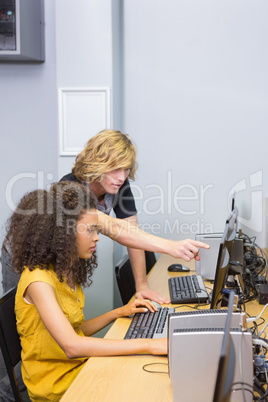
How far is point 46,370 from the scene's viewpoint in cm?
153

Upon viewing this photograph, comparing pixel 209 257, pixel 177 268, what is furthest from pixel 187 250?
pixel 177 268

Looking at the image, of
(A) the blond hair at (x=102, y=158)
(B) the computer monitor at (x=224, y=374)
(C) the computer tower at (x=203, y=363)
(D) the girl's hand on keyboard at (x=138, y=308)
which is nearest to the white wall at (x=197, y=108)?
(A) the blond hair at (x=102, y=158)

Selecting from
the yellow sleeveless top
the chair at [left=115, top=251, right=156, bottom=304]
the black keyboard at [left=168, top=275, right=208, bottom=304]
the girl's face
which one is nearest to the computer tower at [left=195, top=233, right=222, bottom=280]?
the black keyboard at [left=168, top=275, right=208, bottom=304]

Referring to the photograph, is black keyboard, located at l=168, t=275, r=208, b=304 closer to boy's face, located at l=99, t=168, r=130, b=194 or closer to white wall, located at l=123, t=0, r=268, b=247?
boy's face, located at l=99, t=168, r=130, b=194

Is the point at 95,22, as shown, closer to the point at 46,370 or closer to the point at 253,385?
the point at 46,370

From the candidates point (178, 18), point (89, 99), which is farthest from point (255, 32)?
point (89, 99)

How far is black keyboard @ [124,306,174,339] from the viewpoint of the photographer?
159cm

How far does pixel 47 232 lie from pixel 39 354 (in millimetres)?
381

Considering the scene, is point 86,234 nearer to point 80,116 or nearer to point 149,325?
point 149,325

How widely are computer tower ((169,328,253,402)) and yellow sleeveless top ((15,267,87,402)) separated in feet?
1.74

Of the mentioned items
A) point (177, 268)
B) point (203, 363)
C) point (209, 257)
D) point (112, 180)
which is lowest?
point (177, 268)

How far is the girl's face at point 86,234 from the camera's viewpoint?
1658 millimetres

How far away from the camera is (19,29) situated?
9.24 ft

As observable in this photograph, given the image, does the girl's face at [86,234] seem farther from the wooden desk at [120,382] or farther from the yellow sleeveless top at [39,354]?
the wooden desk at [120,382]
